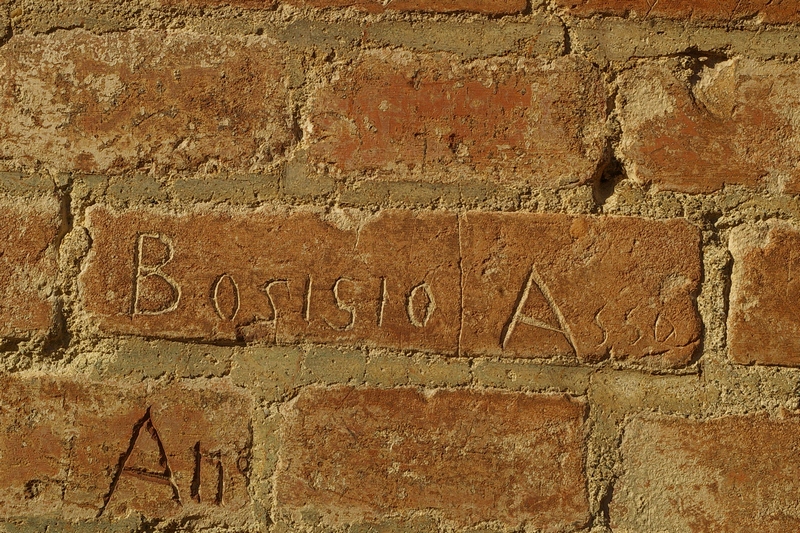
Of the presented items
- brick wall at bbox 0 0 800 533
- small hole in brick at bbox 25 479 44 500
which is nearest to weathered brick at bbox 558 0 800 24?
brick wall at bbox 0 0 800 533

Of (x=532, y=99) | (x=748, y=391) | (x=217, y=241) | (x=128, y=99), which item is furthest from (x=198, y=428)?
(x=748, y=391)

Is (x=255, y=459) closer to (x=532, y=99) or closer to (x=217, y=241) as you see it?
(x=217, y=241)

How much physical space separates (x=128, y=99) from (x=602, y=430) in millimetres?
808

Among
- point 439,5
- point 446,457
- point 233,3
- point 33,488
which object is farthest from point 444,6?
point 33,488

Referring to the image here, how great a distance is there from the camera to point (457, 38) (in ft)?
3.07

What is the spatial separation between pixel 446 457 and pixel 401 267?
27cm

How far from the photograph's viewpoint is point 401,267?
0.91 m

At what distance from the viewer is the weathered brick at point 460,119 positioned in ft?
3.04

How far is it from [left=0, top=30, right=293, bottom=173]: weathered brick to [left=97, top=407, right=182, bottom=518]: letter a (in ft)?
1.20

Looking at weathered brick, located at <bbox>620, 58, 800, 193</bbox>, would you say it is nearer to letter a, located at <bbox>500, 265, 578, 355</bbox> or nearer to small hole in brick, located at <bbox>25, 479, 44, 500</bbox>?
letter a, located at <bbox>500, 265, 578, 355</bbox>

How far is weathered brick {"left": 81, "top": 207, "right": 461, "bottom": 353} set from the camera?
91 centimetres

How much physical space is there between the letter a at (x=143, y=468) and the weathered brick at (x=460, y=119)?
1.45 ft

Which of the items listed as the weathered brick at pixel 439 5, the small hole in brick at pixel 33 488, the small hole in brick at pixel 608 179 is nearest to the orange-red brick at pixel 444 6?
the weathered brick at pixel 439 5

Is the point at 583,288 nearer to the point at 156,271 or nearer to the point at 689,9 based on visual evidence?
the point at 689,9
